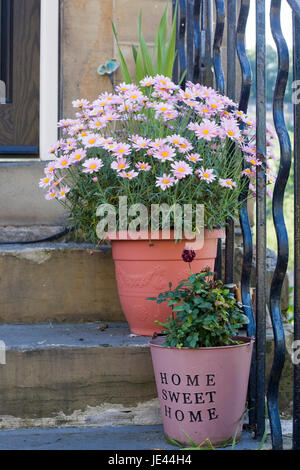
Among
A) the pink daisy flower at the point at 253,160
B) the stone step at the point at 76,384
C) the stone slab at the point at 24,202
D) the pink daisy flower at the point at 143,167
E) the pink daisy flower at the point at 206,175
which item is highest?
A: the pink daisy flower at the point at 253,160

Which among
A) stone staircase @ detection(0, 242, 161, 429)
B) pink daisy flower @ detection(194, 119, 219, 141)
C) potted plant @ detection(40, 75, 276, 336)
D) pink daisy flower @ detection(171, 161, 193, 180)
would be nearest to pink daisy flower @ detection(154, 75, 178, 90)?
potted plant @ detection(40, 75, 276, 336)

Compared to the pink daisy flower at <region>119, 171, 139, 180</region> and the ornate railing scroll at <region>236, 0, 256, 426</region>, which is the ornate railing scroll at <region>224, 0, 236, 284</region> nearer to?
the ornate railing scroll at <region>236, 0, 256, 426</region>

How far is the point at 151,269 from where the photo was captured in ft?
5.44

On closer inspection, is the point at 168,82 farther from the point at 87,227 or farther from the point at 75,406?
the point at 75,406

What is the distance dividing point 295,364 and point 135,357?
1.78 ft

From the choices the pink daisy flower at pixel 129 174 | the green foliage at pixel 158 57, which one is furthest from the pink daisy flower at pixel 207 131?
the green foliage at pixel 158 57

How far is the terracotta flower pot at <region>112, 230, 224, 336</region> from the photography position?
1.65m

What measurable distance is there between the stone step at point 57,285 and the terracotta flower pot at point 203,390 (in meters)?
0.61

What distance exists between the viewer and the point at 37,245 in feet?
6.74

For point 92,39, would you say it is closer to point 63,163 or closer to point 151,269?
point 63,163

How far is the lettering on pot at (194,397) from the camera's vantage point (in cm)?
135

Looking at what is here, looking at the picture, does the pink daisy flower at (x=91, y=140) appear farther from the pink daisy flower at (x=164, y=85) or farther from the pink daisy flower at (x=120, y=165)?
the pink daisy flower at (x=164, y=85)
